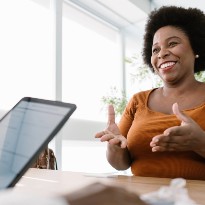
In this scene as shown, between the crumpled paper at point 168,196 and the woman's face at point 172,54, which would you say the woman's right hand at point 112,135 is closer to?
the woman's face at point 172,54

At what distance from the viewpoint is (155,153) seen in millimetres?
1303

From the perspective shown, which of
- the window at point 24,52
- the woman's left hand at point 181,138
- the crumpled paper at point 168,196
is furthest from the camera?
the window at point 24,52

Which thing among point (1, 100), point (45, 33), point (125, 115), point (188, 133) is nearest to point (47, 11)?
point (45, 33)

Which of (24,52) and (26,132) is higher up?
(24,52)

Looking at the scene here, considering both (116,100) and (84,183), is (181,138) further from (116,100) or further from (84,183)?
A: (116,100)

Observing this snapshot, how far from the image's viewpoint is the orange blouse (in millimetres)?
1230

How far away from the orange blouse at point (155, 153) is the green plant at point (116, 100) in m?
2.60

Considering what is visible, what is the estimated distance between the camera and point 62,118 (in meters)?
0.57

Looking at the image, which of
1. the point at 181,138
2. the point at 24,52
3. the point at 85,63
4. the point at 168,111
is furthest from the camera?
the point at 85,63

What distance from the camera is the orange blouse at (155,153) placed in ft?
4.04

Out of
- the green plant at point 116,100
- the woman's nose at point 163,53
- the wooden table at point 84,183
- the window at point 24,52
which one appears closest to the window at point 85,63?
the green plant at point 116,100

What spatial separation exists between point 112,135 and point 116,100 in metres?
3.03

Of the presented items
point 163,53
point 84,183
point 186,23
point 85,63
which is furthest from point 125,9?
point 84,183

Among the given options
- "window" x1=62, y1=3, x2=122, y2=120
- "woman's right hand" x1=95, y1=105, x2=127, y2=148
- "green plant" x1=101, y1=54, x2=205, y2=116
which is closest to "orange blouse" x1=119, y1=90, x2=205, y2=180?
"woman's right hand" x1=95, y1=105, x2=127, y2=148
